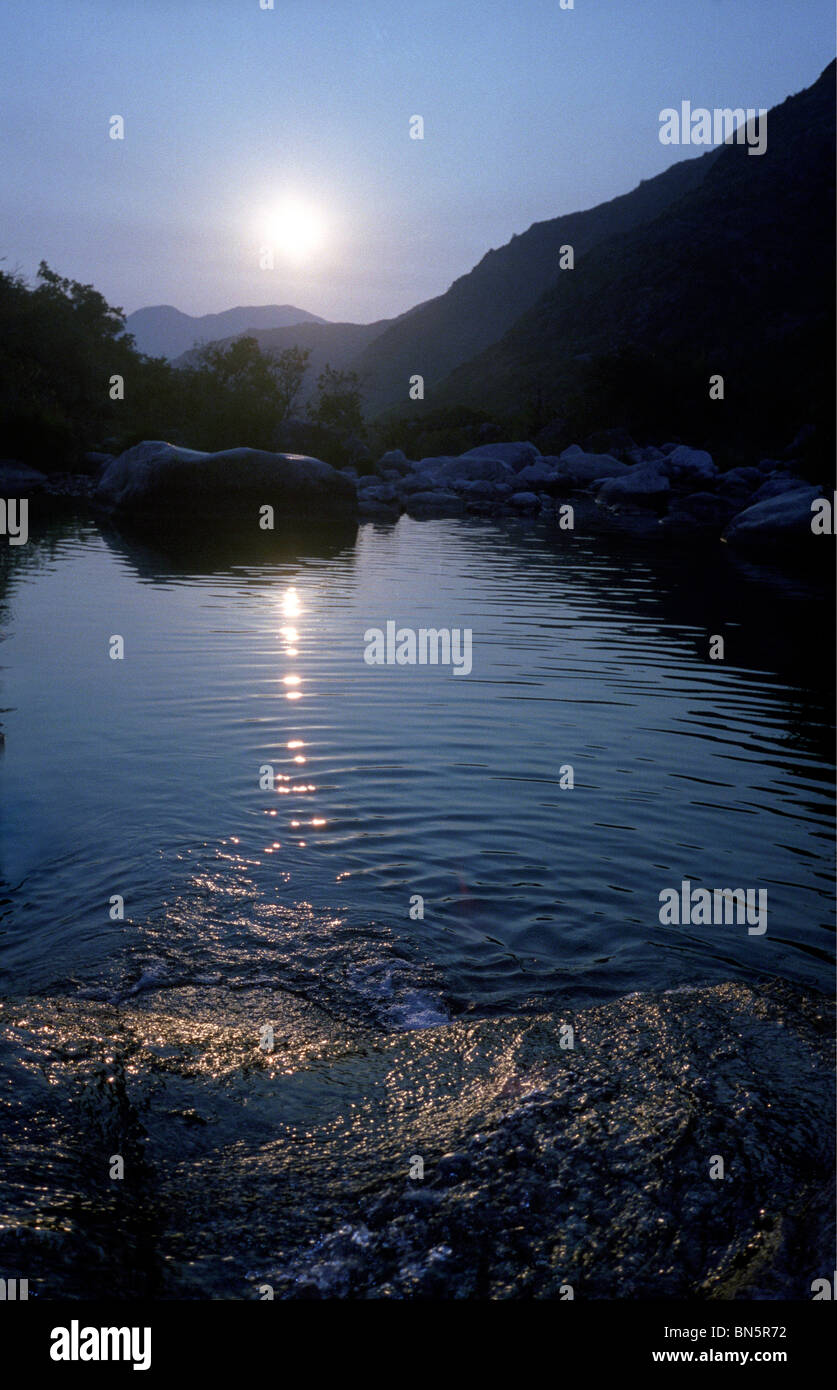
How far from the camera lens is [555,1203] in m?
3.22

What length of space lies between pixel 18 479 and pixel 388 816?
140 ft

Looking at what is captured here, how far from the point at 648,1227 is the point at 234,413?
2242 inches

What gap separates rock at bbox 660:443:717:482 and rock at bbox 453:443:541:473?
25.9ft

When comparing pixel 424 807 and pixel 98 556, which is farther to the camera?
pixel 98 556

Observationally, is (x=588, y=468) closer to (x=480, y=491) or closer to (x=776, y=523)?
(x=480, y=491)

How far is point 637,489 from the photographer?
46219 mm

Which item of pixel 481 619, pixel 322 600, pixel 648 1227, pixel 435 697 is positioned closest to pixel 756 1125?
pixel 648 1227

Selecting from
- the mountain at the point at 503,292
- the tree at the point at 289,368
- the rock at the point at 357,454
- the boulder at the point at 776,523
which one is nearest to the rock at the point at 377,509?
the rock at the point at 357,454

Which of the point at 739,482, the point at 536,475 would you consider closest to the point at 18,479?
the point at 536,475

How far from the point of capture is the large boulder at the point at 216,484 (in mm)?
36312

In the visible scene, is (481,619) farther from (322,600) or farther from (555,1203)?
(555,1203)

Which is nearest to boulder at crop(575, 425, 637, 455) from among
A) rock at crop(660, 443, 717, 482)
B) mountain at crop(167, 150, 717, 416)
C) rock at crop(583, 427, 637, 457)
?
rock at crop(583, 427, 637, 457)

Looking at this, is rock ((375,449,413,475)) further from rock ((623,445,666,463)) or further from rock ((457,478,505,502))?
rock ((623,445,666,463))

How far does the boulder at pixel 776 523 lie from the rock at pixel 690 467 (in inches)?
801
